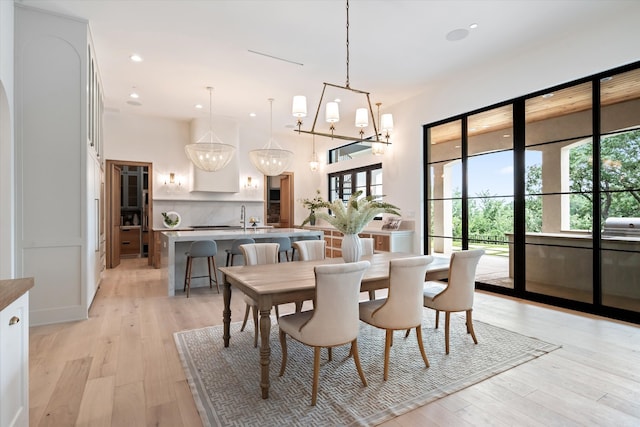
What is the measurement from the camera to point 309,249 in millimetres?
3676

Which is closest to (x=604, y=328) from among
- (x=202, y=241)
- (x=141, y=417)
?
(x=141, y=417)

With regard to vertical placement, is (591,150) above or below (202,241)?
above

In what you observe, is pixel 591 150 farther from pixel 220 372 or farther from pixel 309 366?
pixel 220 372

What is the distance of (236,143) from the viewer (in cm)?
773

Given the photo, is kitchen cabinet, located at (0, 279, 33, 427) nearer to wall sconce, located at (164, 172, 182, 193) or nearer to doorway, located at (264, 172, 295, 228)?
wall sconce, located at (164, 172, 182, 193)

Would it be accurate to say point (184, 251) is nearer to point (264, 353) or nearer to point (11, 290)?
point (264, 353)

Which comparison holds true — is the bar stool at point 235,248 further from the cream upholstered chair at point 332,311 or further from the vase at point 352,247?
the cream upholstered chair at point 332,311

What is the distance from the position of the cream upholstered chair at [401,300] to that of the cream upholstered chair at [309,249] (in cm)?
129

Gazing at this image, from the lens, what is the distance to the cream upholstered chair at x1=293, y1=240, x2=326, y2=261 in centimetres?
361

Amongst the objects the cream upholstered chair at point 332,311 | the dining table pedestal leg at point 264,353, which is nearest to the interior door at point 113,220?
the dining table pedestal leg at point 264,353

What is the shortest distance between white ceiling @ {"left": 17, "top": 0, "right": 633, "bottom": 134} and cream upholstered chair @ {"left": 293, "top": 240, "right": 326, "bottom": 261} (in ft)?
7.93

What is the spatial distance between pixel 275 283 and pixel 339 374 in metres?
0.81

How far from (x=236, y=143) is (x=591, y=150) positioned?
21.1 feet

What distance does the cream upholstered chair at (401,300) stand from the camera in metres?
2.32
